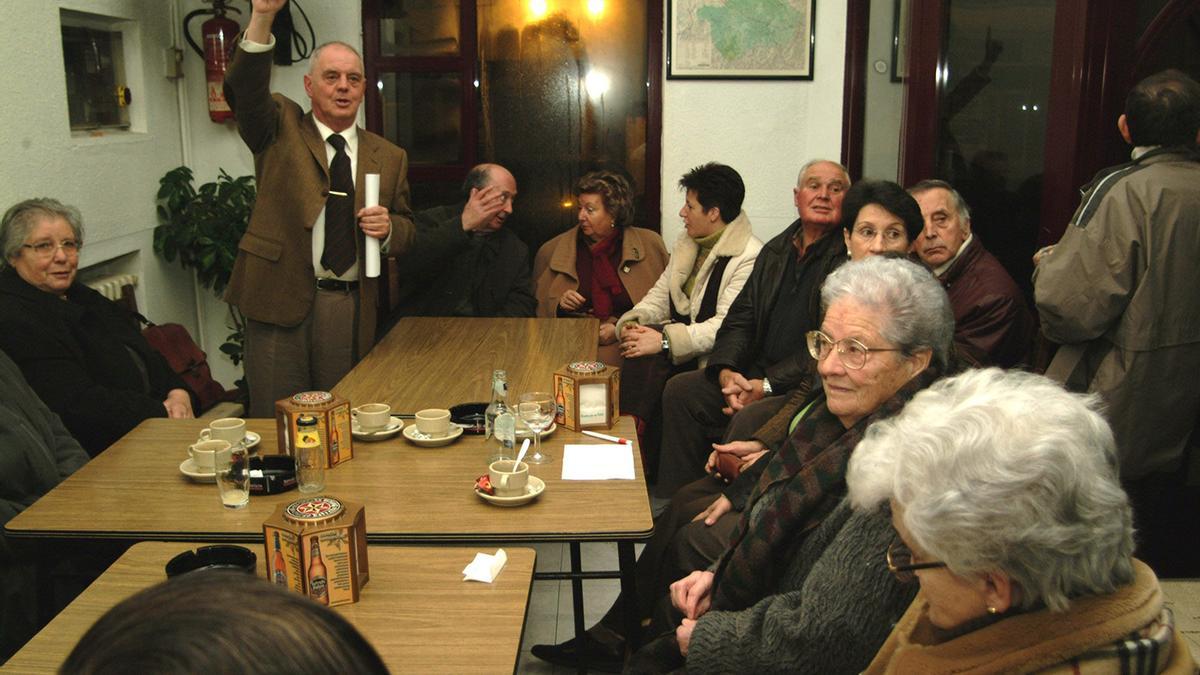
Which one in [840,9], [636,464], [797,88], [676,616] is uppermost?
[840,9]

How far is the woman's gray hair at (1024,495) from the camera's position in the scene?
1.30 m

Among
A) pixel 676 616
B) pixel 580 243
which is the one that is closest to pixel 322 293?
pixel 580 243

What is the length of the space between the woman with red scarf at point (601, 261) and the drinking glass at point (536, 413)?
212 cm

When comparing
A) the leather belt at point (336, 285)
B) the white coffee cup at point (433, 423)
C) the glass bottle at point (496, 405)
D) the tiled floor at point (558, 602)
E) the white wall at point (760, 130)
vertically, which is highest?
the white wall at point (760, 130)

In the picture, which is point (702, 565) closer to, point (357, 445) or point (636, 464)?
point (636, 464)

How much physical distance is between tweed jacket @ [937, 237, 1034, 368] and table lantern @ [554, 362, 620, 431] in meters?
1.28

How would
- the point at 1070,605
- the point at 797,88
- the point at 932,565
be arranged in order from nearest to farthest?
the point at 1070,605, the point at 932,565, the point at 797,88

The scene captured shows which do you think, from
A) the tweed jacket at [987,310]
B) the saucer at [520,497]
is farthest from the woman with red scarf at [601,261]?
the saucer at [520,497]

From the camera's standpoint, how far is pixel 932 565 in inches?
56.2

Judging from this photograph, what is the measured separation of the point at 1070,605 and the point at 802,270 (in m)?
2.60

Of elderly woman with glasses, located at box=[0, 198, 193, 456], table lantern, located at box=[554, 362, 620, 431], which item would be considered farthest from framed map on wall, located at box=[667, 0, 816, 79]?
elderly woman with glasses, located at box=[0, 198, 193, 456]

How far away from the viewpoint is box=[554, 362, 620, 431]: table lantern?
2.78 meters

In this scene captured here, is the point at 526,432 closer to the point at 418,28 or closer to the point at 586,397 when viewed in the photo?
the point at 586,397

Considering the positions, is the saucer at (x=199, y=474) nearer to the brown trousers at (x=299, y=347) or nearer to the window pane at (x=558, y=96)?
the brown trousers at (x=299, y=347)
